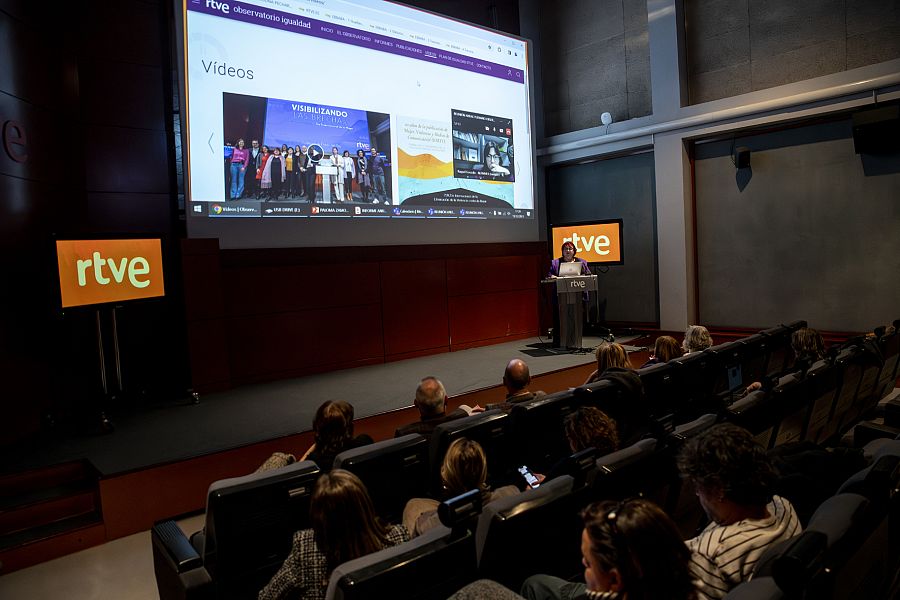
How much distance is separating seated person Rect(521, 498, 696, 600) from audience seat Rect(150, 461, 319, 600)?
115cm

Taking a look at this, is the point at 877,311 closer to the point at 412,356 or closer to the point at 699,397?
the point at 699,397

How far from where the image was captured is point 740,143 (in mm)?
6969

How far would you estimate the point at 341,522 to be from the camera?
1532mm

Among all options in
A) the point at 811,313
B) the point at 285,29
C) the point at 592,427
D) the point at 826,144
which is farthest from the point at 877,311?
the point at 285,29

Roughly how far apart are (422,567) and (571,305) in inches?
209

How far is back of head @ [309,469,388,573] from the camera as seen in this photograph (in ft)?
5.03

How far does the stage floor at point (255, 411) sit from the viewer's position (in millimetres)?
3598

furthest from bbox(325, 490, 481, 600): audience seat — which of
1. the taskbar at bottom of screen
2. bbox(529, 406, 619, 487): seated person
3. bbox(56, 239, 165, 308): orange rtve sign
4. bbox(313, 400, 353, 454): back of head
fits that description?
the taskbar at bottom of screen

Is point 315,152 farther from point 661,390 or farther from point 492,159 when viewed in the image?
point 661,390

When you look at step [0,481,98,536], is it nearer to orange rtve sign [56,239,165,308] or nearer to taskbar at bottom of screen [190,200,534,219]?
orange rtve sign [56,239,165,308]

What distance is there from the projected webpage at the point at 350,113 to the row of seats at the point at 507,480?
3.66 meters

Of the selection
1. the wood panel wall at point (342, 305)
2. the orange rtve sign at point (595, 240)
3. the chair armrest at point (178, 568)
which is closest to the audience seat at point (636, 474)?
the chair armrest at point (178, 568)

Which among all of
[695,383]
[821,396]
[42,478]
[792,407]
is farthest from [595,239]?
[42,478]

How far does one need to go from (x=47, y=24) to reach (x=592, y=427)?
5.07 m
